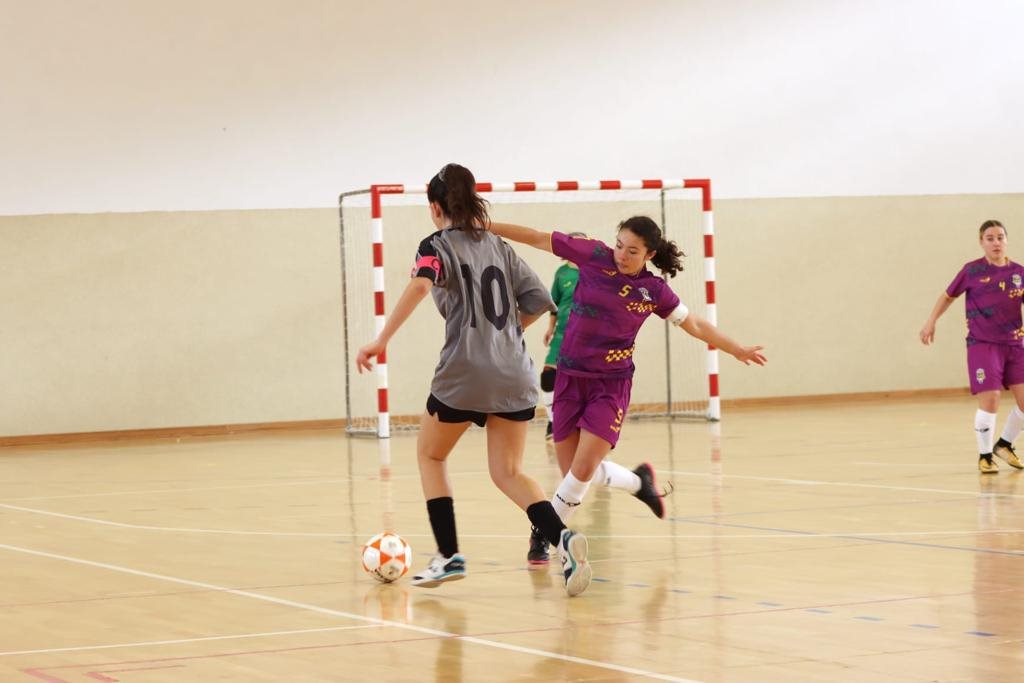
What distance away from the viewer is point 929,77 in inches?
760

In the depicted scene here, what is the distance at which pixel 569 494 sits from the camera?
22.6 ft

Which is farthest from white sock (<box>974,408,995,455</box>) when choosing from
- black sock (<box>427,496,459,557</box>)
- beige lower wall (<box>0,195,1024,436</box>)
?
beige lower wall (<box>0,195,1024,436</box>)

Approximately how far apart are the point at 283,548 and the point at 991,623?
3.62 metres

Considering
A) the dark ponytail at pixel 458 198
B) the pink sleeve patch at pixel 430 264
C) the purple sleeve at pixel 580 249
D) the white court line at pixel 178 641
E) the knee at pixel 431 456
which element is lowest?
the white court line at pixel 178 641

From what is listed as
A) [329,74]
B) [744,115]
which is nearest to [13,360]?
→ [329,74]

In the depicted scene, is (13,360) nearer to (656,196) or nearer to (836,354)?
(656,196)

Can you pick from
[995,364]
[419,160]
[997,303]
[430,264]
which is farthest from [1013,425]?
[419,160]

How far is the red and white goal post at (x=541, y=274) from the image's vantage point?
1614 centimetres

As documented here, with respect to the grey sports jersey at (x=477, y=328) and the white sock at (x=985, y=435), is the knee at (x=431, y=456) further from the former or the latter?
the white sock at (x=985, y=435)

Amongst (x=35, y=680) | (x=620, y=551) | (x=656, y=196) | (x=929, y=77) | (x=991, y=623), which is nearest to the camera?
(x=35, y=680)

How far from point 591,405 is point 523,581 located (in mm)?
899

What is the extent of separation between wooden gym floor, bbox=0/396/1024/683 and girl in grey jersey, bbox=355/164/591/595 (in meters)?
0.26

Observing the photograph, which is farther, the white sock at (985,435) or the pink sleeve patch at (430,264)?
the white sock at (985,435)

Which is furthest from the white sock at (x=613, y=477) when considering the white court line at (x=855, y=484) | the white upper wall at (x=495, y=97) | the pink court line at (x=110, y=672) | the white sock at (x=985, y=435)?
the white upper wall at (x=495, y=97)
